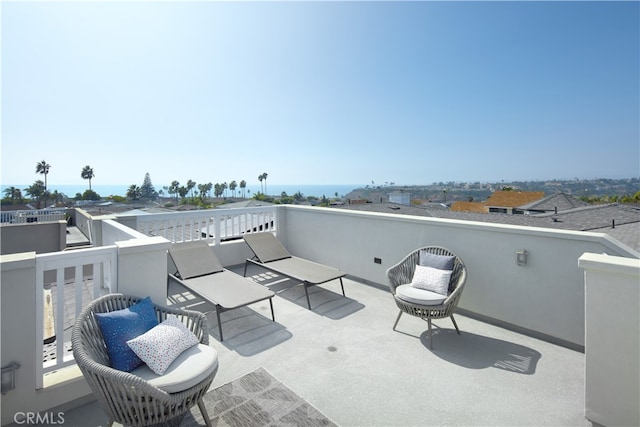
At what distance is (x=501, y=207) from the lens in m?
18.0

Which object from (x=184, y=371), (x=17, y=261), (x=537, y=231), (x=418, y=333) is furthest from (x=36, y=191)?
(x=537, y=231)

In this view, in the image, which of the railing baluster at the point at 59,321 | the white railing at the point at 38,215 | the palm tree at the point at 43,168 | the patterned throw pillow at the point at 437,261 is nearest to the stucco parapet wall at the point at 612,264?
the patterned throw pillow at the point at 437,261

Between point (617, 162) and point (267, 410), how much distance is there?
1083 inches

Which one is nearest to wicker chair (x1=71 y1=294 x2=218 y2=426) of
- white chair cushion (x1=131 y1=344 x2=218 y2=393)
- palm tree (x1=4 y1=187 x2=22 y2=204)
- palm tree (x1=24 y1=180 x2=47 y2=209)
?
white chair cushion (x1=131 y1=344 x2=218 y2=393)

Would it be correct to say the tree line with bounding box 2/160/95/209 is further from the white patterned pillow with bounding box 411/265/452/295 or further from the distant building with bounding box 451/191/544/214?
the white patterned pillow with bounding box 411/265/452/295

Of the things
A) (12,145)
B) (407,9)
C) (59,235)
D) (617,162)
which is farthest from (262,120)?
(617,162)

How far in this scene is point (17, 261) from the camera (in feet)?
6.40

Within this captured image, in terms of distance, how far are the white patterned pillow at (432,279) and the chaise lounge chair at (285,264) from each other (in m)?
1.25

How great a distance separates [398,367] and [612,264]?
1.81m

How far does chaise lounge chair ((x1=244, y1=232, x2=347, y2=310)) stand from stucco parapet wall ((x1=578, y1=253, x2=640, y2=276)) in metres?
2.92

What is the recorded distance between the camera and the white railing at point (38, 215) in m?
14.2

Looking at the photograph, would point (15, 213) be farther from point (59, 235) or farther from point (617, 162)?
point (617, 162)

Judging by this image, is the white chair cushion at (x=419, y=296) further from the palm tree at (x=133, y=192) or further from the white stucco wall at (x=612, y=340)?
the palm tree at (x=133, y=192)

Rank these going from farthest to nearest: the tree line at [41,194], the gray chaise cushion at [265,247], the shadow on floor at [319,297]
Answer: the tree line at [41,194] → the gray chaise cushion at [265,247] → the shadow on floor at [319,297]
